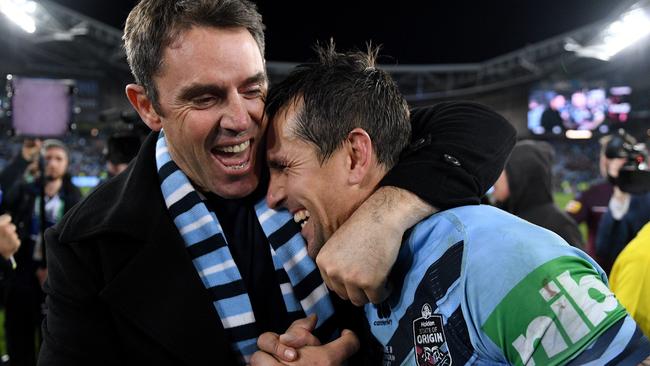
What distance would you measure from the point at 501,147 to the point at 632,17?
15579mm

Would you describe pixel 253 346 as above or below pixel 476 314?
below

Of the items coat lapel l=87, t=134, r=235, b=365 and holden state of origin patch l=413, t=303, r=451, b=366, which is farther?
coat lapel l=87, t=134, r=235, b=365

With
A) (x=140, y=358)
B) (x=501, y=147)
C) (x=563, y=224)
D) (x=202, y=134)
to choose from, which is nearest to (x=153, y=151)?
(x=202, y=134)

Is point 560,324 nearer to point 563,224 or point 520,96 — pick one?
point 563,224

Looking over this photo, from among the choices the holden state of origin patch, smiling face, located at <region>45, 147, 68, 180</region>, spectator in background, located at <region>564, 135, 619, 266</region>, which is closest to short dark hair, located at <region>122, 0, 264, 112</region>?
the holden state of origin patch

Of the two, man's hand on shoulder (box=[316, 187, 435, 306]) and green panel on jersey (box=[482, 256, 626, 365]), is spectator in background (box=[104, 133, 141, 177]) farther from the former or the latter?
green panel on jersey (box=[482, 256, 626, 365])

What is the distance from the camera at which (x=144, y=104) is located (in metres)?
1.59

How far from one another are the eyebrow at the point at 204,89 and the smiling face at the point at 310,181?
0.12 metres

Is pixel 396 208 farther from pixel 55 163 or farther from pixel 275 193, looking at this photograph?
pixel 55 163

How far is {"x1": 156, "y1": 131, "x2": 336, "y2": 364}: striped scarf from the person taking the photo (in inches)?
51.4

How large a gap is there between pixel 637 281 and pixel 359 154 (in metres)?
0.89

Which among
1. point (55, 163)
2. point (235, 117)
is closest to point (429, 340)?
point (235, 117)

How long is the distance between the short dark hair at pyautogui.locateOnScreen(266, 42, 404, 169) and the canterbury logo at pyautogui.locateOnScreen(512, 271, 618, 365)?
53cm

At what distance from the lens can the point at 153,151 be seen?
5.23 feet
